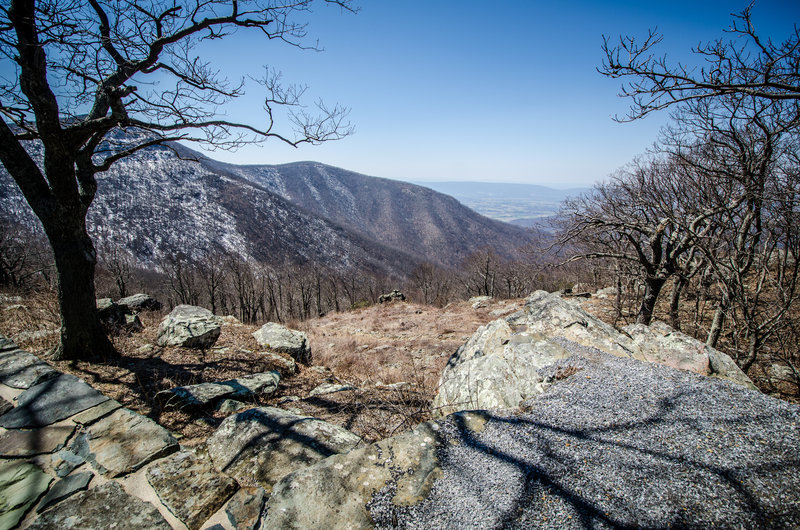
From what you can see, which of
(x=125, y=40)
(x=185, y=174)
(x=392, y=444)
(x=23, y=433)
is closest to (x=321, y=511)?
(x=392, y=444)

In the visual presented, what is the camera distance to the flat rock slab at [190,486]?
2115 millimetres

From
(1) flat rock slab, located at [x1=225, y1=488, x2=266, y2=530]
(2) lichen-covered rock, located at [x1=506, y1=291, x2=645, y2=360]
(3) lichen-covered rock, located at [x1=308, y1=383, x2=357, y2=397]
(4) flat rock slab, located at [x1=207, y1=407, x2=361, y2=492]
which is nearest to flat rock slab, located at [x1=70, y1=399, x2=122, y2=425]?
(4) flat rock slab, located at [x1=207, y1=407, x2=361, y2=492]

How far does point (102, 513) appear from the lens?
6.84 feet

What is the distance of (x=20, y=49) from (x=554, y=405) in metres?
7.41

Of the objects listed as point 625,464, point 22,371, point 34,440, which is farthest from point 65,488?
point 625,464

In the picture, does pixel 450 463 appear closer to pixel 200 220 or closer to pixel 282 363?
pixel 282 363

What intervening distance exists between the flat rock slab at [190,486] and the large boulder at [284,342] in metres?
4.95

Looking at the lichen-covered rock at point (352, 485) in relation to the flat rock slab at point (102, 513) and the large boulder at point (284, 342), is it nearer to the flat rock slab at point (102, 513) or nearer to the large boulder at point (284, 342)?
the flat rock slab at point (102, 513)

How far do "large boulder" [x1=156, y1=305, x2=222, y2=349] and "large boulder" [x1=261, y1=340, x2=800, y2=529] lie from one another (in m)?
5.42

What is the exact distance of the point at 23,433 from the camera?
2.78 meters

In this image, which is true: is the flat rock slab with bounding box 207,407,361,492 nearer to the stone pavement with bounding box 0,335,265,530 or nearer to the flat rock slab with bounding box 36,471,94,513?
the stone pavement with bounding box 0,335,265,530

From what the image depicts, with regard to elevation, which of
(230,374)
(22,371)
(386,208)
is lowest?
(230,374)

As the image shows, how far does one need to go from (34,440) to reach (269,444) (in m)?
1.99

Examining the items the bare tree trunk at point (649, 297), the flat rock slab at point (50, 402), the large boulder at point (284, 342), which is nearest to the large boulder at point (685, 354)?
the bare tree trunk at point (649, 297)
